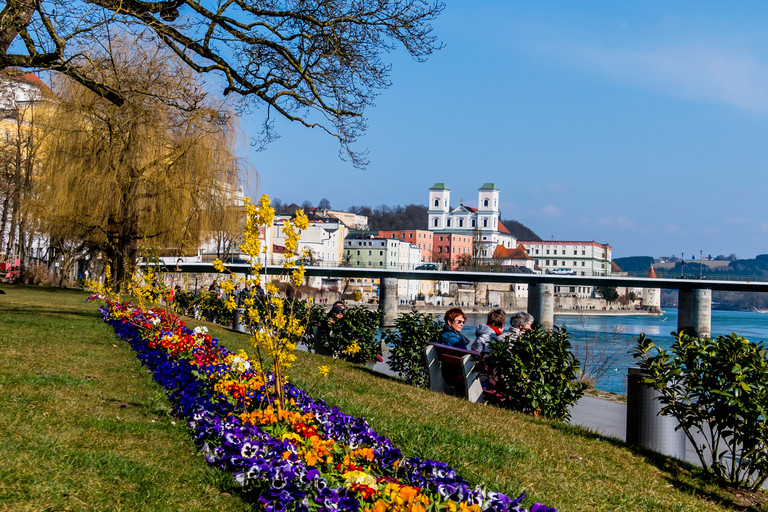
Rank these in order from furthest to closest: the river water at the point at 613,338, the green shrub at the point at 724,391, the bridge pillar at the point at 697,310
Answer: the bridge pillar at the point at 697,310 < the river water at the point at 613,338 < the green shrub at the point at 724,391

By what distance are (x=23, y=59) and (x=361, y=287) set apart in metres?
111

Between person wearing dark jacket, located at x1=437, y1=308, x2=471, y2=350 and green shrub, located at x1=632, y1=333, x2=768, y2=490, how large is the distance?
4.45 m

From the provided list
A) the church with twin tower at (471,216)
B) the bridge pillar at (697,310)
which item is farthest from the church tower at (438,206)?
the bridge pillar at (697,310)

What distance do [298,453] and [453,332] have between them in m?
6.61

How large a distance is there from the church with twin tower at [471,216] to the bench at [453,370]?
17276 centimetres

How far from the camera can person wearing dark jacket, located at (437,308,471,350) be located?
1066cm

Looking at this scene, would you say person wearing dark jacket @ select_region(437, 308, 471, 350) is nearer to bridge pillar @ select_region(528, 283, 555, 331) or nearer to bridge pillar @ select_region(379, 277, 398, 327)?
bridge pillar @ select_region(528, 283, 555, 331)

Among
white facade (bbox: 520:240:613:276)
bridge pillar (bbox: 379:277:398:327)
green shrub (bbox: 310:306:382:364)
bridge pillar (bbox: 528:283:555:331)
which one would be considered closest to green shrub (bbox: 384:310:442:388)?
green shrub (bbox: 310:306:382:364)

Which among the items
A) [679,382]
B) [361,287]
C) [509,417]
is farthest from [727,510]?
[361,287]

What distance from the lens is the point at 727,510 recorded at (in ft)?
17.2

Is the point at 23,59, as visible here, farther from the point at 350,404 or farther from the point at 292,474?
the point at 292,474

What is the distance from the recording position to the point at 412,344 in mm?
11516

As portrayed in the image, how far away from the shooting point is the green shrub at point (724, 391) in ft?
18.0

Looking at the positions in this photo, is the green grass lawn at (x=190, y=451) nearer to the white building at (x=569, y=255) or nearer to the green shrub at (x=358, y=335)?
the green shrub at (x=358, y=335)
